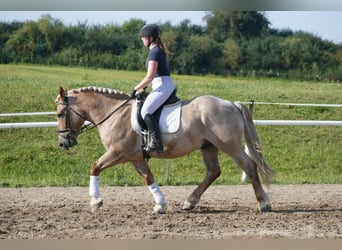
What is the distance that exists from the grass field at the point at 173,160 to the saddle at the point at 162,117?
3316 mm

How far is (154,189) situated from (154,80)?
1.45 metres

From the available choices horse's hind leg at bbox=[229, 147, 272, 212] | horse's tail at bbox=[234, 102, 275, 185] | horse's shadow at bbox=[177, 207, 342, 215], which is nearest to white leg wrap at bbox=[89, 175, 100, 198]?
horse's shadow at bbox=[177, 207, 342, 215]

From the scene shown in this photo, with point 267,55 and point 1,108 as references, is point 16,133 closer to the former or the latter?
point 1,108

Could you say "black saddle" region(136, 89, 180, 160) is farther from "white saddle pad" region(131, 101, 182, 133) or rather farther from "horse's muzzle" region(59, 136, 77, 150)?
"horse's muzzle" region(59, 136, 77, 150)

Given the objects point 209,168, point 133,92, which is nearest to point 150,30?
point 133,92

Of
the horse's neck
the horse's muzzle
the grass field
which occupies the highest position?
the horse's neck

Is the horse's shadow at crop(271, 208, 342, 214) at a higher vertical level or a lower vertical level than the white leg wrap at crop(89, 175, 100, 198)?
lower

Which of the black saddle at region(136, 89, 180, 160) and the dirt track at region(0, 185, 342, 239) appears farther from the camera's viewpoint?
the black saddle at region(136, 89, 180, 160)

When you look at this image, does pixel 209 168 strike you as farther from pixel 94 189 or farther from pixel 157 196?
pixel 94 189

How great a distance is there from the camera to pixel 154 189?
742cm

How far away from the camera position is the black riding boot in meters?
7.11

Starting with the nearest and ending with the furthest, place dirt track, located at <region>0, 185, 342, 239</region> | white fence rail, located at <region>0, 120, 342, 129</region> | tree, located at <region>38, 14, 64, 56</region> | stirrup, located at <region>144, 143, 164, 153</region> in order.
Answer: dirt track, located at <region>0, 185, 342, 239</region>, stirrup, located at <region>144, 143, 164, 153</region>, white fence rail, located at <region>0, 120, 342, 129</region>, tree, located at <region>38, 14, 64, 56</region>

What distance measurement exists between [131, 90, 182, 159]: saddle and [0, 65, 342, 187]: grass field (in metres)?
3.32

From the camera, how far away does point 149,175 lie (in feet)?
24.6
